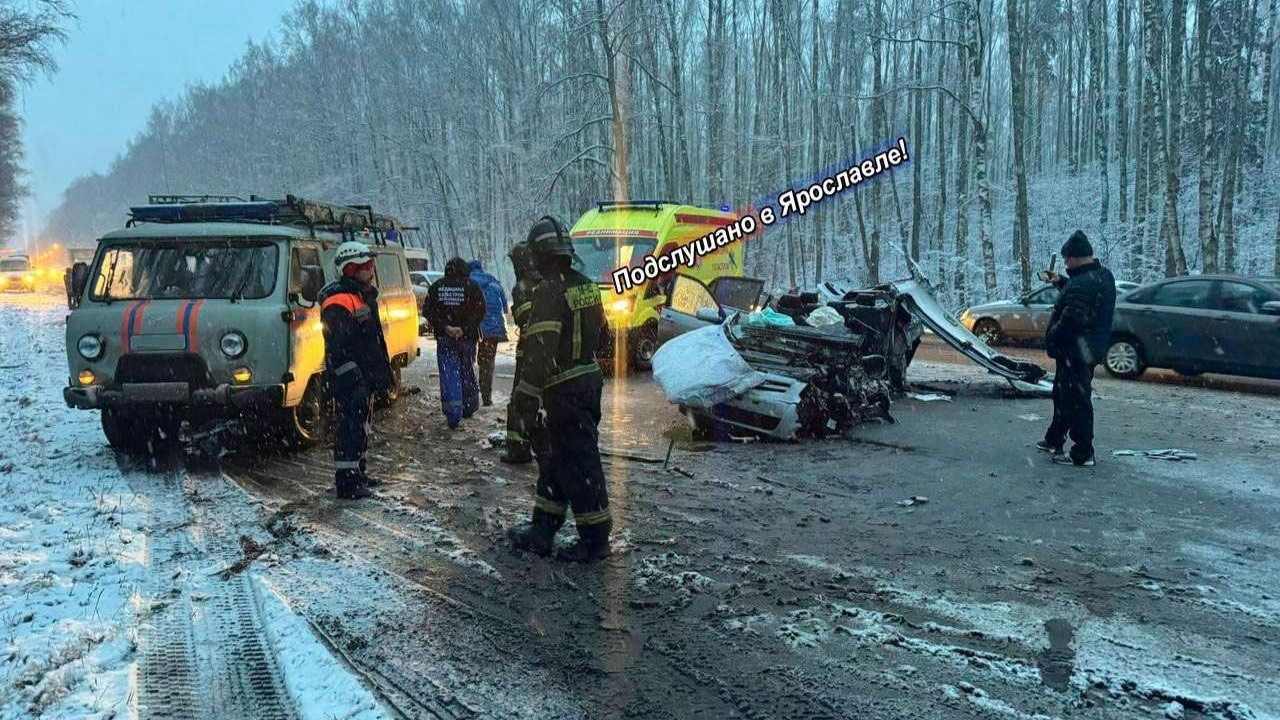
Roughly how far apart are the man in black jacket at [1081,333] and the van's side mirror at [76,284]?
847cm

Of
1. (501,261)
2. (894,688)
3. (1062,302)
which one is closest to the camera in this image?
(894,688)

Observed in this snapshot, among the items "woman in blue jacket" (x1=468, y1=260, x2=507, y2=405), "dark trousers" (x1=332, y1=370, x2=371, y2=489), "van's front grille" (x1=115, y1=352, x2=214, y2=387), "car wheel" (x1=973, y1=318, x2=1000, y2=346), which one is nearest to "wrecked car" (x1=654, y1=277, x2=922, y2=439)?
"woman in blue jacket" (x1=468, y1=260, x2=507, y2=405)

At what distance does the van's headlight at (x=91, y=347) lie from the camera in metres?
6.17

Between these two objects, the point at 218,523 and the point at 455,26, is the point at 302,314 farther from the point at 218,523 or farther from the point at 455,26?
the point at 455,26

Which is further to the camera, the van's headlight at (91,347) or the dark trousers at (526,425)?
the van's headlight at (91,347)

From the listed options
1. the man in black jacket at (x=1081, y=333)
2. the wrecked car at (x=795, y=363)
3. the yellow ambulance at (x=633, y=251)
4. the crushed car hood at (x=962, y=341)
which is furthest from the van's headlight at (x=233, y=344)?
the crushed car hood at (x=962, y=341)

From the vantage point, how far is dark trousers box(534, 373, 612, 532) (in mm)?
4258

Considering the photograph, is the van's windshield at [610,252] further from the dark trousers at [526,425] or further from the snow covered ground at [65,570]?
the dark trousers at [526,425]

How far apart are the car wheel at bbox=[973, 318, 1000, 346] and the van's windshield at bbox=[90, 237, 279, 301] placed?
1375cm

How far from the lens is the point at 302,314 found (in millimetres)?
6777

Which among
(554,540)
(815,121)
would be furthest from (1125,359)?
(815,121)

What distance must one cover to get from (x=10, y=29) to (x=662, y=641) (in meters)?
19.6

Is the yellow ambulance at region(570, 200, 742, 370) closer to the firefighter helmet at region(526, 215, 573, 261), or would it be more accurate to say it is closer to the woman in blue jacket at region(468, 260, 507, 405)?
the woman in blue jacket at region(468, 260, 507, 405)

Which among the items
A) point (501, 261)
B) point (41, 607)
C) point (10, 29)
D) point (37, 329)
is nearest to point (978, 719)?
point (41, 607)
